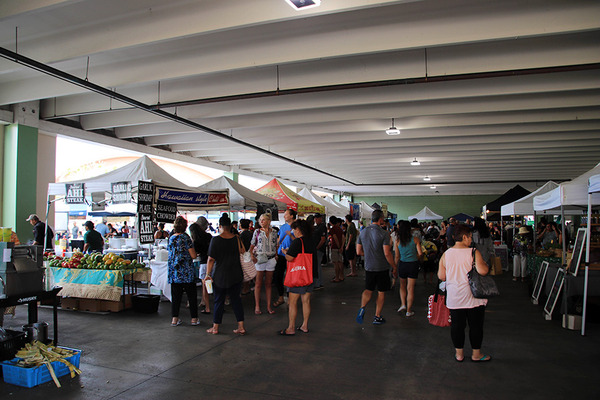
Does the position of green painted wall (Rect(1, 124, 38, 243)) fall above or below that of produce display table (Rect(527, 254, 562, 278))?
above

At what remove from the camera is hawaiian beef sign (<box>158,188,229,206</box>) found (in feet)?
25.5

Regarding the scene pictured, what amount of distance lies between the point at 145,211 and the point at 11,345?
3.24m

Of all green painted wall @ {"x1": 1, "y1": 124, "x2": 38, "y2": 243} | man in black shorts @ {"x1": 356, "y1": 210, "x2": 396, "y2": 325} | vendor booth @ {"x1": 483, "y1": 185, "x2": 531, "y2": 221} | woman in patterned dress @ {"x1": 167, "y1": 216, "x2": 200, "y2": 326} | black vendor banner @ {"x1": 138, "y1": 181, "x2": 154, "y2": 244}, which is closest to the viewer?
man in black shorts @ {"x1": 356, "y1": 210, "x2": 396, "y2": 325}

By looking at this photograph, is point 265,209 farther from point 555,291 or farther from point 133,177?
point 555,291

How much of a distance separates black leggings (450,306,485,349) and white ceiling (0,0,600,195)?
3543 mm

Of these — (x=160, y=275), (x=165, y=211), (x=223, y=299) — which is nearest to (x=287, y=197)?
(x=165, y=211)

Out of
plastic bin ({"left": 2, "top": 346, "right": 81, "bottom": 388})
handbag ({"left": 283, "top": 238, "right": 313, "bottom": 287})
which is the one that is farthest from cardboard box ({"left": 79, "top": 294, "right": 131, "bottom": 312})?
handbag ({"left": 283, "top": 238, "right": 313, "bottom": 287})

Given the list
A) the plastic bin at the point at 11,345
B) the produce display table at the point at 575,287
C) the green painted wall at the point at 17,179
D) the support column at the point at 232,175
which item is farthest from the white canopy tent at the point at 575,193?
the support column at the point at 232,175

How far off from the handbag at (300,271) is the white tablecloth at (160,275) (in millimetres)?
2974

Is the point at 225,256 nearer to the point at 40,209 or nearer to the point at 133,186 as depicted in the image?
Answer: the point at 133,186

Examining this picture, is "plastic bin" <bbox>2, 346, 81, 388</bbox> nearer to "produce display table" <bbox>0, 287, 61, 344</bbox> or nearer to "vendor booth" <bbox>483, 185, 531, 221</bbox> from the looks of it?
"produce display table" <bbox>0, 287, 61, 344</bbox>

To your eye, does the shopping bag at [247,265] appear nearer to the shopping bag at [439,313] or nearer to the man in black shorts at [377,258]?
the man in black shorts at [377,258]

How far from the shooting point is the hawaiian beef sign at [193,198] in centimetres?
776

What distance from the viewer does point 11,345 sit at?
4.27 metres
